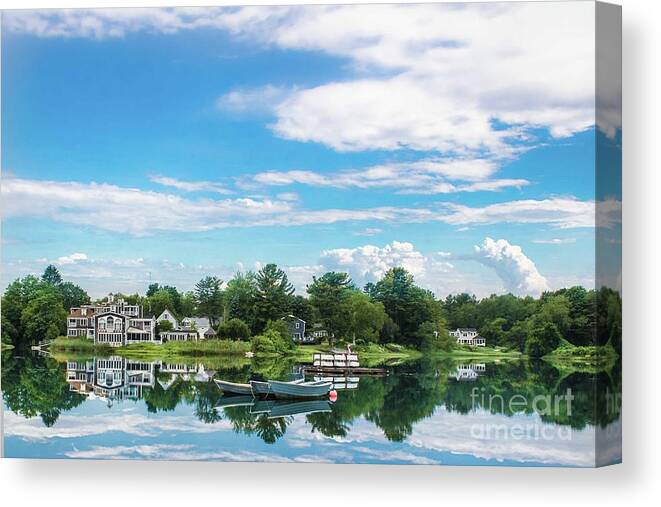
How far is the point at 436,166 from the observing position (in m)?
11.1

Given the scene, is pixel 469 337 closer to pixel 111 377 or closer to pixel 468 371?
pixel 468 371

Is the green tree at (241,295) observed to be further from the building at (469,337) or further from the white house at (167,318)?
the building at (469,337)

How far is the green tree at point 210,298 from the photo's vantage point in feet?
38.0

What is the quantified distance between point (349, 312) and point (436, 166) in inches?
71.2

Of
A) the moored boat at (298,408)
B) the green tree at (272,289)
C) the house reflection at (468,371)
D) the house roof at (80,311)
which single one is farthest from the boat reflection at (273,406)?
the house roof at (80,311)

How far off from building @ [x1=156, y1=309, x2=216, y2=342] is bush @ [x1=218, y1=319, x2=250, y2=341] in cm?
12

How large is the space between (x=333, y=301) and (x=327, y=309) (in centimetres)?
12

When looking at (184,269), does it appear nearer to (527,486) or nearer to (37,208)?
(37,208)

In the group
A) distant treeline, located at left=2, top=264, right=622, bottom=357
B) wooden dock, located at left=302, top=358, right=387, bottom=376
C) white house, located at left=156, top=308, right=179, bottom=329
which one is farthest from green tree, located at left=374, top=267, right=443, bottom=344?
white house, located at left=156, top=308, right=179, bottom=329

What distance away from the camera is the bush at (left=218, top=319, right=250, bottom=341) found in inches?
460

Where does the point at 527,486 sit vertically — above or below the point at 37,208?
below

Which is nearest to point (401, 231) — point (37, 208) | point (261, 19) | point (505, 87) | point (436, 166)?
point (436, 166)

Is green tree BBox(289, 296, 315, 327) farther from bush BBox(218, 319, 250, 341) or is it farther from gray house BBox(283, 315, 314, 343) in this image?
bush BBox(218, 319, 250, 341)

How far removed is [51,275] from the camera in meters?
11.6
